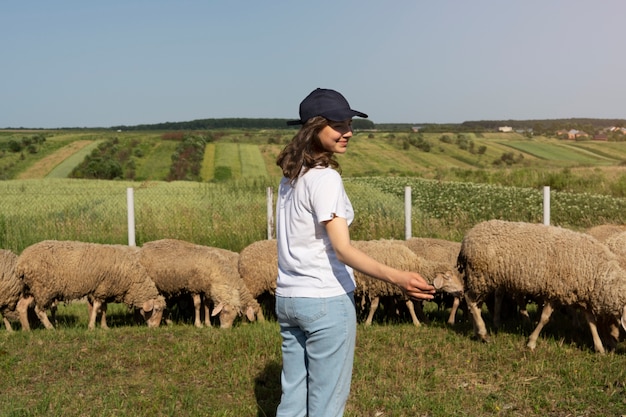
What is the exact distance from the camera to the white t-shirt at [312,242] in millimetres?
3418

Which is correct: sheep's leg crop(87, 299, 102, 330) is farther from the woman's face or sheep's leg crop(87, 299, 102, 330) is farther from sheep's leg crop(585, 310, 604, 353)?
the woman's face

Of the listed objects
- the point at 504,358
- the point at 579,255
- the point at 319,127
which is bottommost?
the point at 504,358

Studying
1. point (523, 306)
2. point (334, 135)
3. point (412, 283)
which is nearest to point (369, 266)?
point (412, 283)

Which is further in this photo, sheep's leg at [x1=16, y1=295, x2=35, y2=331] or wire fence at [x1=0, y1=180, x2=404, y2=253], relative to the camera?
wire fence at [x1=0, y1=180, x2=404, y2=253]

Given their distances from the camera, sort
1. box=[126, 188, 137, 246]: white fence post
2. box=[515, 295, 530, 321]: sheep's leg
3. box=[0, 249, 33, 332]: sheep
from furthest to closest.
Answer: box=[126, 188, 137, 246]: white fence post < box=[0, 249, 33, 332]: sheep < box=[515, 295, 530, 321]: sheep's leg

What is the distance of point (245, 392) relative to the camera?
6348mm

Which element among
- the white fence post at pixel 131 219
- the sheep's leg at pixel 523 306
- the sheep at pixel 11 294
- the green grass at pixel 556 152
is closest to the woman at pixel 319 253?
the sheep's leg at pixel 523 306

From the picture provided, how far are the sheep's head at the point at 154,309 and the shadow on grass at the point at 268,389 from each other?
3.74 m

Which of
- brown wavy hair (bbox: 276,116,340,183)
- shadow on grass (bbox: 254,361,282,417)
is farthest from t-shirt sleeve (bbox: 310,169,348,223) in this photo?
shadow on grass (bbox: 254,361,282,417)

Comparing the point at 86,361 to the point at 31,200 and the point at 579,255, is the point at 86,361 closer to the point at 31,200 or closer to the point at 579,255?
the point at 579,255

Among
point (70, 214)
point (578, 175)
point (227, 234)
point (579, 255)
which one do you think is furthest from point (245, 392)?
point (578, 175)

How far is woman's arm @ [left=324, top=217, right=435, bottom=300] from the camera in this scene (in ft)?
10.7

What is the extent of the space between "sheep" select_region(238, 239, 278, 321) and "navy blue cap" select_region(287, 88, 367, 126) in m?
7.08

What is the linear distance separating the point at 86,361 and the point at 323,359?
4.66 metres
